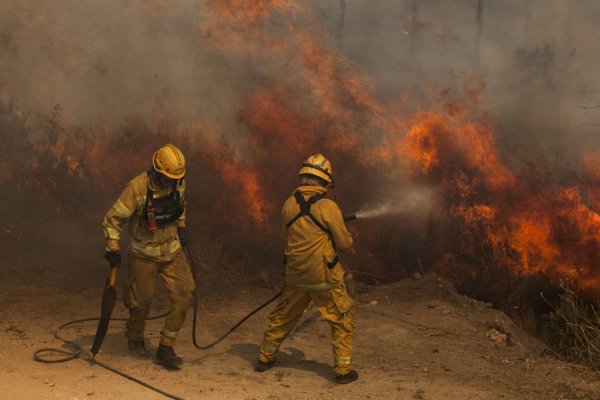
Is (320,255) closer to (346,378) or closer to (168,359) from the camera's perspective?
(346,378)

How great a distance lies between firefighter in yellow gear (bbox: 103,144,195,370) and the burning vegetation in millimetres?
3733

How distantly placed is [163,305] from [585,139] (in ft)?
24.1

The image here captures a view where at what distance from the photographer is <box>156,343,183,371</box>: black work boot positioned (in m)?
5.96

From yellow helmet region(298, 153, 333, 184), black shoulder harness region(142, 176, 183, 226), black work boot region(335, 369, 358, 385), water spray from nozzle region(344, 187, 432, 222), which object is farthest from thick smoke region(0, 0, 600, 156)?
black work boot region(335, 369, 358, 385)

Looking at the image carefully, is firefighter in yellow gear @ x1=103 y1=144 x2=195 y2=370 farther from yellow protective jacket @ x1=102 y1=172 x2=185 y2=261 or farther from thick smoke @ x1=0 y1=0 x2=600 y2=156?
thick smoke @ x1=0 y1=0 x2=600 y2=156

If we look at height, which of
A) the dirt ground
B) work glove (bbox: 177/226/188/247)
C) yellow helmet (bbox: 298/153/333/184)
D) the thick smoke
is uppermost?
the thick smoke

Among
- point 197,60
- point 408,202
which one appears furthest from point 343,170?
point 197,60

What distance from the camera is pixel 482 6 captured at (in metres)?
12.9

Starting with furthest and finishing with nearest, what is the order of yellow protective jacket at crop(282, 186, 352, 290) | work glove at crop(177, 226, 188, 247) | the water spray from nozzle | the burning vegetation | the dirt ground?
the water spray from nozzle
the burning vegetation
work glove at crop(177, 226, 188, 247)
yellow protective jacket at crop(282, 186, 352, 290)
the dirt ground

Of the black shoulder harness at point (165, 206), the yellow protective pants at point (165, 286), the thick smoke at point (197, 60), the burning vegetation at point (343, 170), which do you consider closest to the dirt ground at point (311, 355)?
the yellow protective pants at point (165, 286)

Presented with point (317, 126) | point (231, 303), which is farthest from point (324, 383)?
point (317, 126)

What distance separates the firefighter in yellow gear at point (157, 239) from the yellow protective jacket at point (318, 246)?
3.65 feet

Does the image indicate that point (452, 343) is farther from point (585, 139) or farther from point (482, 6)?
point (482, 6)

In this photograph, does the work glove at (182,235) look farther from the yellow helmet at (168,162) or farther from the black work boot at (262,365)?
the black work boot at (262,365)
